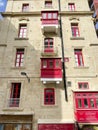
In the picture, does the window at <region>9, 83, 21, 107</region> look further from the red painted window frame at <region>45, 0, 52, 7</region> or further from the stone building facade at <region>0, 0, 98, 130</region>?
the red painted window frame at <region>45, 0, 52, 7</region>

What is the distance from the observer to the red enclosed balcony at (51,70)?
534 inches

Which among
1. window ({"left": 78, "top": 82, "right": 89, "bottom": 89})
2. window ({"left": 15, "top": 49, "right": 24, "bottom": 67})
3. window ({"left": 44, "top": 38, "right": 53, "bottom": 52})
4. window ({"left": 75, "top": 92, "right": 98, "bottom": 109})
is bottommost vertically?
window ({"left": 75, "top": 92, "right": 98, "bottom": 109})

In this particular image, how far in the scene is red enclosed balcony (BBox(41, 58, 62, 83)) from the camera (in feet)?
44.5

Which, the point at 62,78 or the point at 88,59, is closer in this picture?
the point at 62,78

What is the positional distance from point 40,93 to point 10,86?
108 inches

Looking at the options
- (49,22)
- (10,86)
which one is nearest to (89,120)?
(10,86)

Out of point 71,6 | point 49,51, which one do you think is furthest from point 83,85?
point 71,6

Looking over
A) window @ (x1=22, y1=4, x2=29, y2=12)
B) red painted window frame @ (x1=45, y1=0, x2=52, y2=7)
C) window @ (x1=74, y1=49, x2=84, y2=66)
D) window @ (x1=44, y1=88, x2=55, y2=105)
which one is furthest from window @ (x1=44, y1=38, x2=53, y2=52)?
red painted window frame @ (x1=45, y1=0, x2=52, y2=7)

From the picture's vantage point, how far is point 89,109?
1170 centimetres

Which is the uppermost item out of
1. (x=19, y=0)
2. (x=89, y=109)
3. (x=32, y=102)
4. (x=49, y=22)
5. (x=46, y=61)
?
(x=19, y=0)

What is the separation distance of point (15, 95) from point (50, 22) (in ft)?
28.0

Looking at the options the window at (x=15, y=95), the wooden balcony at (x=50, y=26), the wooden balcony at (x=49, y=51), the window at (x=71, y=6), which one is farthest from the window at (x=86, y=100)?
the window at (x=71, y=6)

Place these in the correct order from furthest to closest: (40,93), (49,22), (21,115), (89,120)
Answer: (49,22)
(40,93)
(21,115)
(89,120)

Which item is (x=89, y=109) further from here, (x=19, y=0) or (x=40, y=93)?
(x=19, y=0)
